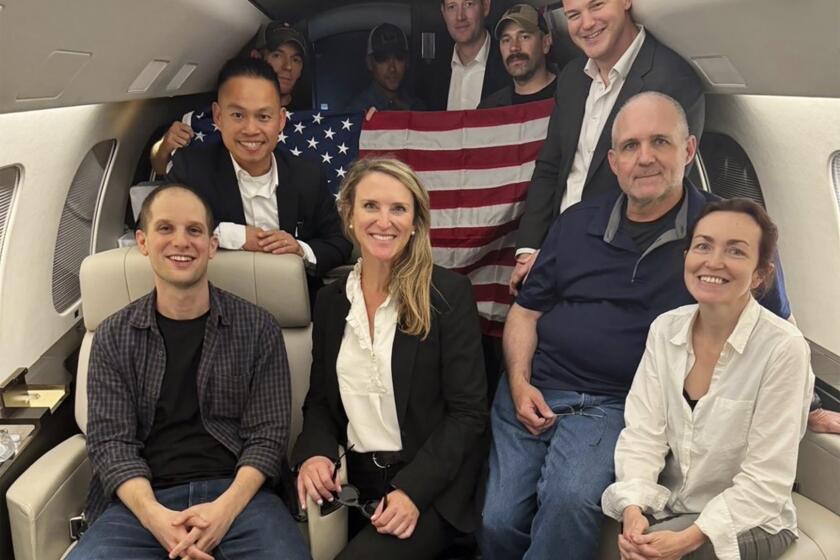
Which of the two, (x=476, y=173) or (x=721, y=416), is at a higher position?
(x=476, y=173)


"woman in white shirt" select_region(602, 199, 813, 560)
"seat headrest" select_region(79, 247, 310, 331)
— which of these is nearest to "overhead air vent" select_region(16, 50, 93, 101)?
"seat headrest" select_region(79, 247, 310, 331)

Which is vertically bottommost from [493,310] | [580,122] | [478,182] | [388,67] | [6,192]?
[493,310]

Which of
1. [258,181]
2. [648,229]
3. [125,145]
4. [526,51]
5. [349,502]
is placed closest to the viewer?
[349,502]

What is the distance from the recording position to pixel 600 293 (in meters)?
2.48

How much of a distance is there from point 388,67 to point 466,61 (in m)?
0.40

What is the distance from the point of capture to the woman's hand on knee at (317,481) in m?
2.19

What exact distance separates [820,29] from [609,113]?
0.86m

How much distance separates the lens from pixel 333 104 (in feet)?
12.1

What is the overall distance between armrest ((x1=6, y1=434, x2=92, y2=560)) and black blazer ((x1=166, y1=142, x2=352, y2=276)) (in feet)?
3.30

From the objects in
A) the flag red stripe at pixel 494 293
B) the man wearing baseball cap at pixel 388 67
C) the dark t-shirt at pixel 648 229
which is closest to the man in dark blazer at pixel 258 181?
the flag red stripe at pixel 494 293

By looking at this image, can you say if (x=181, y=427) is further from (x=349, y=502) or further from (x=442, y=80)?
(x=442, y=80)

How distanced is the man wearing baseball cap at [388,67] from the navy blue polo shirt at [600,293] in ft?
4.11

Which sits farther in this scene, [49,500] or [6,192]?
[6,192]

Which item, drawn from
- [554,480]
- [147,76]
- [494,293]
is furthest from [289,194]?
[554,480]
